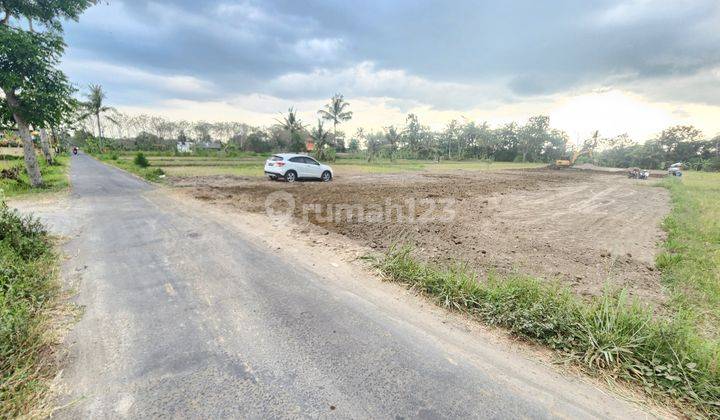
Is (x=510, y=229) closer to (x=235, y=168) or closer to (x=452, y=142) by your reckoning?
(x=235, y=168)

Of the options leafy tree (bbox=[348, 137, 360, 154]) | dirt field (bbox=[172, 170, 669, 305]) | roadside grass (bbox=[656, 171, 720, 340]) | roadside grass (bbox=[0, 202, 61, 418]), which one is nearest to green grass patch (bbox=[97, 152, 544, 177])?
dirt field (bbox=[172, 170, 669, 305])

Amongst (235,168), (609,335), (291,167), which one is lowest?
(609,335)

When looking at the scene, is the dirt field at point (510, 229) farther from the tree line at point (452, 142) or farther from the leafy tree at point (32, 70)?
the tree line at point (452, 142)

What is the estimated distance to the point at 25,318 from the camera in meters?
2.46

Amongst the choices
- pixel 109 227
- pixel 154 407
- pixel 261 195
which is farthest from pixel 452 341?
pixel 261 195

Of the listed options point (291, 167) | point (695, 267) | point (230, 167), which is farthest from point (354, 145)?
point (695, 267)

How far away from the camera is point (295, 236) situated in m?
5.93

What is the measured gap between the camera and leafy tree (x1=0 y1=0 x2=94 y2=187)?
28.3ft

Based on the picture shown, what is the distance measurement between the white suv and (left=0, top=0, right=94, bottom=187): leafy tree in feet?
24.9

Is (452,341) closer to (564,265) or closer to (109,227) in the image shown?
(564,265)

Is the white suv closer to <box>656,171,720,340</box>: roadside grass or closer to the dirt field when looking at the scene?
the dirt field

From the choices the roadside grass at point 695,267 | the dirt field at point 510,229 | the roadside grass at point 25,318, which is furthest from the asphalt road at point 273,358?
the roadside grass at point 695,267

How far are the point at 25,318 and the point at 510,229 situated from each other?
7.95 m

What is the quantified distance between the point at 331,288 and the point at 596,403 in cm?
271
